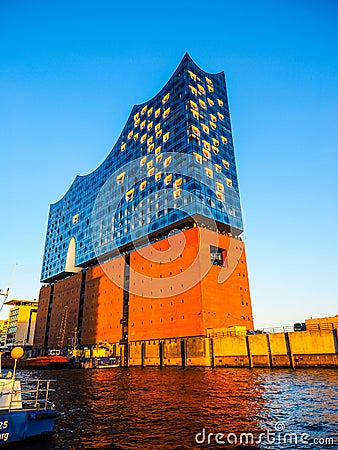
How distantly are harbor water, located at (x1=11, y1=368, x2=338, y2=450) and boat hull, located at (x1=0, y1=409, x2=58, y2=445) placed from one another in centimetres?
43

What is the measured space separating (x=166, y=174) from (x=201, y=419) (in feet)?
202

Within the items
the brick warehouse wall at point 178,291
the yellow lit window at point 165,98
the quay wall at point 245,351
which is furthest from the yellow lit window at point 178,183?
the quay wall at point 245,351

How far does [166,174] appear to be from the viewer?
7469 centimetres

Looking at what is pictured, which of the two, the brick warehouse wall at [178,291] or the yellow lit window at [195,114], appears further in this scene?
the yellow lit window at [195,114]

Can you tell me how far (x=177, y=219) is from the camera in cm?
6775

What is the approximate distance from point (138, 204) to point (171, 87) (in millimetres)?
32120

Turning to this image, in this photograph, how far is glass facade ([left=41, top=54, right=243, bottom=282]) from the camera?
7031cm

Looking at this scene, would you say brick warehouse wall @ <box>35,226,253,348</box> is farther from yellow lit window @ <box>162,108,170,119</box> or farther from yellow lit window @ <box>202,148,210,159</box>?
yellow lit window @ <box>162,108,170,119</box>

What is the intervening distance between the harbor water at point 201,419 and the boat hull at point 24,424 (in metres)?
0.43

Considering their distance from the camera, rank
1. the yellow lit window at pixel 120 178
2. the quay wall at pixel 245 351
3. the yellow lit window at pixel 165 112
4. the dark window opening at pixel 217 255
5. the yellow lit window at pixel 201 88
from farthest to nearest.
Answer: the yellow lit window at pixel 120 178 < the yellow lit window at pixel 165 112 < the yellow lit window at pixel 201 88 < the dark window opening at pixel 217 255 < the quay wall at pixel 245 351

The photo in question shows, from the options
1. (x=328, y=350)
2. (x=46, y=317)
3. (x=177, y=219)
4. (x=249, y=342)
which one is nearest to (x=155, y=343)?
(x=249, y=342)

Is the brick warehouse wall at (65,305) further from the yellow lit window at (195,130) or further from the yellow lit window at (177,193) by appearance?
the yellow lit window at (195,130)

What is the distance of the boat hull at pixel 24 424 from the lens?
476 inches

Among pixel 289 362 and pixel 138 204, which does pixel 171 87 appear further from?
pixel 289 362
